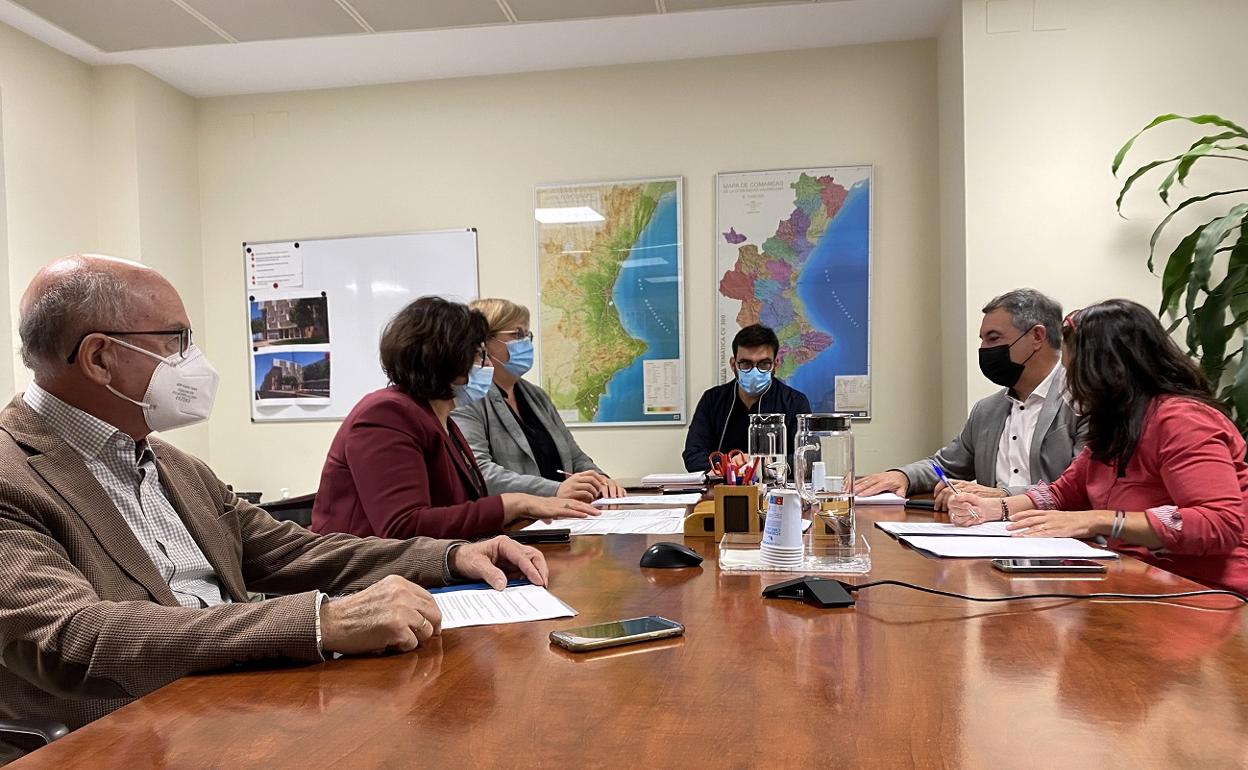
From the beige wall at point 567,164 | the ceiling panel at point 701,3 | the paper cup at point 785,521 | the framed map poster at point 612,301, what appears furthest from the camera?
the framed map poster at point 612,301

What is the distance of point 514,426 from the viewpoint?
3361 mm

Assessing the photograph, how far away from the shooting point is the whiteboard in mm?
4699

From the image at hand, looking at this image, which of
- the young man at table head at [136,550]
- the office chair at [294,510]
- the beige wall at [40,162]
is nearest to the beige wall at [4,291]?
the beige wall at [40,162]

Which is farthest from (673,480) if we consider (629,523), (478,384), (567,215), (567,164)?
(567,164)

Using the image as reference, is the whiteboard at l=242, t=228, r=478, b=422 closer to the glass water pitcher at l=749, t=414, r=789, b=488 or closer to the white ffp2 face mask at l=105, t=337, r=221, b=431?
the glass water pitcher at l=749, t=414, r=789, b=488

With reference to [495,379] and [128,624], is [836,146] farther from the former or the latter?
[128,624]

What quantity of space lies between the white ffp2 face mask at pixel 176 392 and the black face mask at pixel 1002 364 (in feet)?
7.97

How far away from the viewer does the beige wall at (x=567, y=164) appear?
14.2ft

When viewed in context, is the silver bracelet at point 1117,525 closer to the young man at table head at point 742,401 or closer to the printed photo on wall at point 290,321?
the young man at table head at point 742,401

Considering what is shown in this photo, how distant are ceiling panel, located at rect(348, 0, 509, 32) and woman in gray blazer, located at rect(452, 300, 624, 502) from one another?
1.21m

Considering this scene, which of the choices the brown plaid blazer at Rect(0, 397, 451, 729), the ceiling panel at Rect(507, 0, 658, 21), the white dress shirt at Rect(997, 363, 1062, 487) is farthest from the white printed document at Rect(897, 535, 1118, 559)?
the ceiling panel at Rect(507, 0, 658, 21)

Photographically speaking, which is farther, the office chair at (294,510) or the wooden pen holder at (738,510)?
the office chair at (294,510)

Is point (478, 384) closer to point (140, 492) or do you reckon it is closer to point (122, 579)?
point (140, 492)

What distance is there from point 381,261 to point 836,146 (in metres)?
2.42
